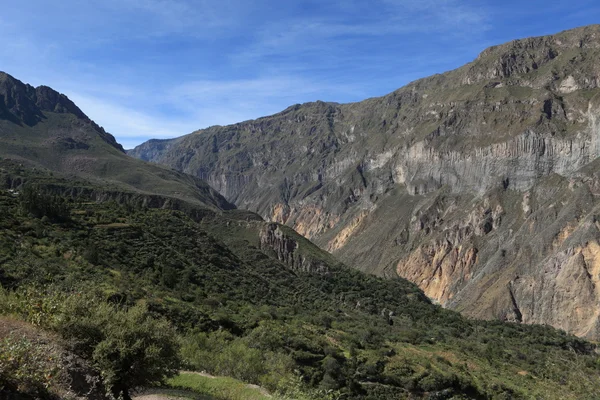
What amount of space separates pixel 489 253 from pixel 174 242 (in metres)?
116

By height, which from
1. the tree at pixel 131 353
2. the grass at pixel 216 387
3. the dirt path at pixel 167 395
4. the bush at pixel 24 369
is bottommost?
the grass at pixel 216 387

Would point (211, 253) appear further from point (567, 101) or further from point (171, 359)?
point (567, 101)

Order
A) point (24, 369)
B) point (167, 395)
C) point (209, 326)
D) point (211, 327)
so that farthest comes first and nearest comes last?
point (211, 327) < point (209, 326) < point (167, 395) < point (24, 369)

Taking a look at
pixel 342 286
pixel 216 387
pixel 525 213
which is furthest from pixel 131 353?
pixel 525 213

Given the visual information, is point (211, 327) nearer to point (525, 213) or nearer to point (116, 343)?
point (116, 343)

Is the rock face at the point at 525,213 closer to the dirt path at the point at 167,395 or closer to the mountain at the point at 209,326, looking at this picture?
the mountain at the point at 209,326

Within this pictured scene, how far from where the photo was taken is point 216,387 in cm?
2478

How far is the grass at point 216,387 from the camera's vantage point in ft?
77.2

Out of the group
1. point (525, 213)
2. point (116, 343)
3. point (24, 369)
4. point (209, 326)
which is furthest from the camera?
point (525, 213)

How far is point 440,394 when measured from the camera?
4594cm

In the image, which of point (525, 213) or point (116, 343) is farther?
point (525, 213)

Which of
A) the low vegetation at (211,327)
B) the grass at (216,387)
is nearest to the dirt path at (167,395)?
the grass at (216,387)

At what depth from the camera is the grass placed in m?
23.5

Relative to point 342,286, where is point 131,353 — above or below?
above
